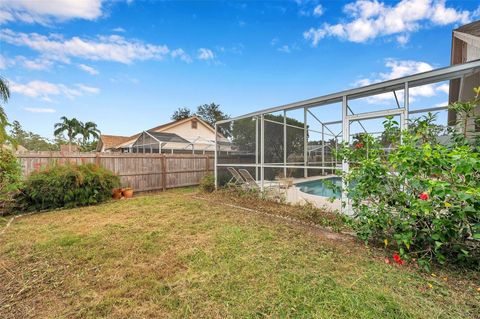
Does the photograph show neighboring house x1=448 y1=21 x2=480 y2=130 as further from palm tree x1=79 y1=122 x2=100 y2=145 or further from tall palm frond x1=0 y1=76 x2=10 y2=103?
palm tree x1=79 y1=122 x2=100 y2=145

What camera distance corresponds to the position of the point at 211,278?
245cm

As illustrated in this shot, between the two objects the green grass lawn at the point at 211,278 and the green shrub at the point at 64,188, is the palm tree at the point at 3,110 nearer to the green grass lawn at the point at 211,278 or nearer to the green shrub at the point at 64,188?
the green shrub at the point at 64,188

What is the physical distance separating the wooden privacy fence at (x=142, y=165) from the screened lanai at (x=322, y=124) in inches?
102

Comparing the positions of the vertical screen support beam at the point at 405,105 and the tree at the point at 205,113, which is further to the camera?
the tree at the point at 205,113

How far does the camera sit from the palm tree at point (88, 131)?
27.4 m

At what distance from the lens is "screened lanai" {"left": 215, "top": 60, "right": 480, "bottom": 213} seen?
13.2 feet

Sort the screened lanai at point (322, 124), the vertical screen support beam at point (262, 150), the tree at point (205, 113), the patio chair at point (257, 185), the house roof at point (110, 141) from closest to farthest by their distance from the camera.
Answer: the screened lanai at point (322, 124), the patio chair at point (257, 185), the vertical screen support beam at point (262, 150), the house roof at point (110, 141), the tree at point (205, 113)

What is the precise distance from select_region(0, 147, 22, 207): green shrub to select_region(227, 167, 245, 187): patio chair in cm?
557

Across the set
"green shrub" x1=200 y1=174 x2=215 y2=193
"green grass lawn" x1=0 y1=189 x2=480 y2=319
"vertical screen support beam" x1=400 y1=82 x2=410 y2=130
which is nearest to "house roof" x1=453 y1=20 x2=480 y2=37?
"vertical screen support beam" x1=400 y1=82 x2=410 y2=130

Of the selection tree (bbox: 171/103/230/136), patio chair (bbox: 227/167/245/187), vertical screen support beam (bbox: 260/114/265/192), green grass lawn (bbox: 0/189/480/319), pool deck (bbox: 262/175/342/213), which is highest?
tree (bbox: 171/103/230/136)

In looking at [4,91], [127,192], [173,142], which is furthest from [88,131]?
[127,192]

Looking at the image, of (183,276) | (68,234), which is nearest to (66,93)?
(68,234)

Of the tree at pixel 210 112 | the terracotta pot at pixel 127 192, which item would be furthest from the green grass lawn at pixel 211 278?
the tree at pixel 210 112

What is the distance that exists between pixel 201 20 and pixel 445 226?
8.80 metres
